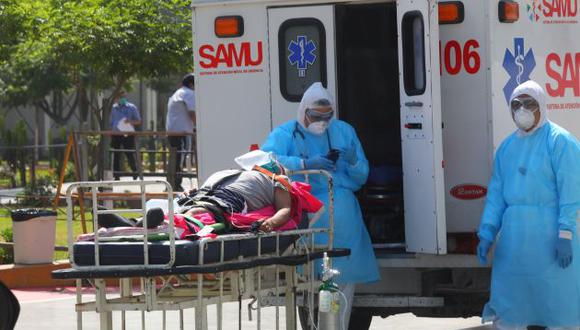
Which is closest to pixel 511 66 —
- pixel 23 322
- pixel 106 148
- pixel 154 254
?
pixel 154 254

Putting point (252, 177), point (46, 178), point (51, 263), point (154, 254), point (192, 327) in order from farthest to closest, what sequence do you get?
1. point (46, 178)
2. point (51, 263)
3. point (192, 327)
4. point (252, 177)
5. point (154, 254)

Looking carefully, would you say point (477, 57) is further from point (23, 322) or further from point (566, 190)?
point (23, 322)

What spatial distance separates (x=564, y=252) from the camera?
827cm

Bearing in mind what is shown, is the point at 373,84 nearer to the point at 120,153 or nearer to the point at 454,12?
the point at 454,12

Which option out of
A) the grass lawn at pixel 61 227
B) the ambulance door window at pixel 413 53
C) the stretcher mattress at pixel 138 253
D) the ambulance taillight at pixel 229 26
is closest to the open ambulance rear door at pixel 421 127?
the ambulance door window at pixel 413 53

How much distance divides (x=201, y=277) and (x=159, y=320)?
16.8 feet

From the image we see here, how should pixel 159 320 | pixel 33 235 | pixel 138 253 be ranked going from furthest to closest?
pixel 33 235 < pixel 159 320 < pixel 138 253

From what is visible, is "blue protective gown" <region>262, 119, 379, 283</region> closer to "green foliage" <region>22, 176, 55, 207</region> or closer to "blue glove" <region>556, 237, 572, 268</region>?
"blue glove" <region>556, 237, 572, 268</region>

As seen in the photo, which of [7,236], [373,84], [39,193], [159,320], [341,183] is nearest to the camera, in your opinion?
[341,183]

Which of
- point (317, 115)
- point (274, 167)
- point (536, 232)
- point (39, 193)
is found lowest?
point (39, 193)

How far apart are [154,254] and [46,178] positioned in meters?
14.6

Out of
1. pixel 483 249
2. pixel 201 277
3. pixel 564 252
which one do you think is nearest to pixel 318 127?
pixel 483 249

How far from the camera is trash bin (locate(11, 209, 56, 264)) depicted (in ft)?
44.2

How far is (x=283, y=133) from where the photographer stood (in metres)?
9.09
